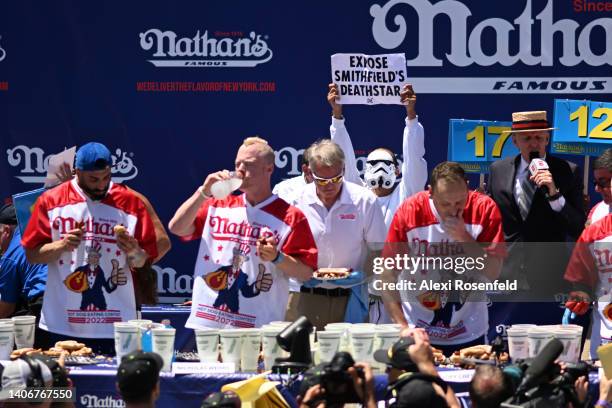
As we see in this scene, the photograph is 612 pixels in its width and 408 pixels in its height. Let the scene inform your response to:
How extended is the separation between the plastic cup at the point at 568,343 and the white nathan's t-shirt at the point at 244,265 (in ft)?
4.65

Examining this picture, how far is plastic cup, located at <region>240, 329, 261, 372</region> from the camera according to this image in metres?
5.91

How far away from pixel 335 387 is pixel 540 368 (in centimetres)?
83

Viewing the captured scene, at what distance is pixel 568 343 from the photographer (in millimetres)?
5715

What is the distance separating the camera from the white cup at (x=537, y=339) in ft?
18.8

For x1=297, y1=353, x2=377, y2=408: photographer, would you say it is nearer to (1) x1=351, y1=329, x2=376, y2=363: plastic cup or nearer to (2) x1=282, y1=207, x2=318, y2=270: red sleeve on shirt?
(1) x1=351, y1=329, x2=376, y2=363: plastic cup

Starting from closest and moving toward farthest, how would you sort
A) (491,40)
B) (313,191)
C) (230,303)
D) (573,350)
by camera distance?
(573,350) < (230,303) < (313,191) < (491,40)

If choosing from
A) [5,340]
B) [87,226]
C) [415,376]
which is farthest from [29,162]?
[415,376]

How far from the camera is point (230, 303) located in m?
6.40

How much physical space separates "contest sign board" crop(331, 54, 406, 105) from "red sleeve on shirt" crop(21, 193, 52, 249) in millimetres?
2499

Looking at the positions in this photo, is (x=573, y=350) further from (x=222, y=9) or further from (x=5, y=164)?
(x=5, y=164)

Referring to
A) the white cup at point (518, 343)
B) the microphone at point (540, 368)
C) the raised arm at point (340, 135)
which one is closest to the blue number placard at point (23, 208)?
the raised arm at point (340, 135)

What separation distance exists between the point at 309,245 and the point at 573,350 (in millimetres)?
1520

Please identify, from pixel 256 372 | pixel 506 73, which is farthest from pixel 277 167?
pixel 256 372

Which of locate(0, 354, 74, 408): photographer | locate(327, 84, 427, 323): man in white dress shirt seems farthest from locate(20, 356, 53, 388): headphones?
locate(327, 84, 427, 323): man in white dress shirt
